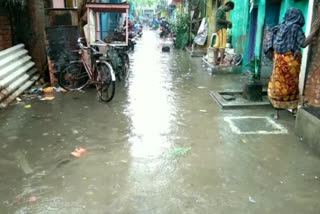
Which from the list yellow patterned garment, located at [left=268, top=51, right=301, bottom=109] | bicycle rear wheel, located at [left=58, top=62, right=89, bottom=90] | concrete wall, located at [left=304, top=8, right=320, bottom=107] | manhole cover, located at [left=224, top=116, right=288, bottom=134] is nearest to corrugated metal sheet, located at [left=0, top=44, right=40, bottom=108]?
bicycle rear wheel, located at [left=58, top=62, right=89, bottom=90]

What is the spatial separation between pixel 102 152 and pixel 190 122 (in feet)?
5.68

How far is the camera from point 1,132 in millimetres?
4809

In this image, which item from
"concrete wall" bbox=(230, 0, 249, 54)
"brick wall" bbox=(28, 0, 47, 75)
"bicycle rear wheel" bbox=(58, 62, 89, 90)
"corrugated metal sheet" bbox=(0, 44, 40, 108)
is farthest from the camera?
"concrete wall" bbox=(230, 0, 249, 54)

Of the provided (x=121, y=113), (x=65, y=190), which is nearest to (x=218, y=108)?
(x=121, y=113)

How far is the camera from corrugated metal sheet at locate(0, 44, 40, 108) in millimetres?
6191

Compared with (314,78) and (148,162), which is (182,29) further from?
(148,162)

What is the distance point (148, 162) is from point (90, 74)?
366 cm

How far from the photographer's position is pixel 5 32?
7680 mm

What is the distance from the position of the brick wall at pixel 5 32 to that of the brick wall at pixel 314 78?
21.8 ft

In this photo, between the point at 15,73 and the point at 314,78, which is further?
the point at 15,73

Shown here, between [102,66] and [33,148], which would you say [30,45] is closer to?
[102,66]

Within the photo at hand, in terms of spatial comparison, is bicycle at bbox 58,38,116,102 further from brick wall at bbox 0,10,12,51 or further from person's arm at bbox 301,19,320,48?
person's arm at bbox 301,19,320,48

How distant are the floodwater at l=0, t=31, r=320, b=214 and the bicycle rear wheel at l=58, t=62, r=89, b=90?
36.9 inches

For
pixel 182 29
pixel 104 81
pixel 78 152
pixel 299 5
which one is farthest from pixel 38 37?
pixel 182 29
